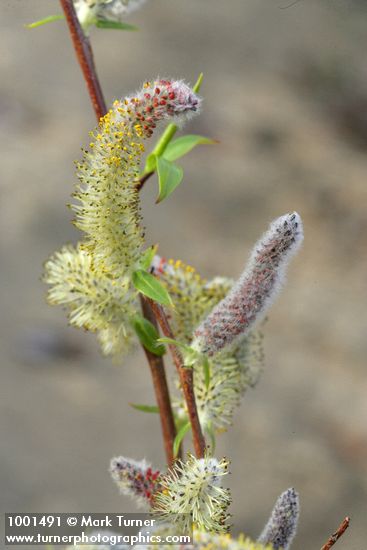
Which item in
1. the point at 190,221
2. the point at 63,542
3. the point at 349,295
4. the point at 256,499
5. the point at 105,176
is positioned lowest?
the point at 63,542

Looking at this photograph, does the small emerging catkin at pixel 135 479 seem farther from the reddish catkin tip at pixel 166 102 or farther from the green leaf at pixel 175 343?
the reddish catkin tip at pixel 166 102

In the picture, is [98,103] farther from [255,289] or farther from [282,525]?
[282,525]

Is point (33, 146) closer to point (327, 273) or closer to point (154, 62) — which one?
point (154, 62)

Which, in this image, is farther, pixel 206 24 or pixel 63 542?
pixel 206 24

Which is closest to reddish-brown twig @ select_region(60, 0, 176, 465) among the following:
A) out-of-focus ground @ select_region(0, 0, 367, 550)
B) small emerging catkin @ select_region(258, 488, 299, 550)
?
small emerging catkin @ select_region(258, 488, 299, 550)

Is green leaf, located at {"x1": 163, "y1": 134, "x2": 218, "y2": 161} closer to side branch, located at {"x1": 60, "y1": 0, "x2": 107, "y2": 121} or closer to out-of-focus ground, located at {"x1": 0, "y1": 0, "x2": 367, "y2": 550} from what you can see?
side branch, located at {"x1": 60, "y1": 0, "x2": 107, "y2": 121}

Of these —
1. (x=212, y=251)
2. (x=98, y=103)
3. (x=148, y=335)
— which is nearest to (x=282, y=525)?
(x=148, y=335)

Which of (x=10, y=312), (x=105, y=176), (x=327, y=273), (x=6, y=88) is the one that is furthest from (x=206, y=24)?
(x=105, y=176)
